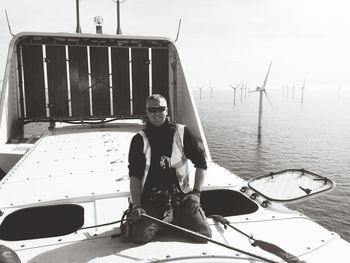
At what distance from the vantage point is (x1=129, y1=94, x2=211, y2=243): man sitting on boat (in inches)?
145

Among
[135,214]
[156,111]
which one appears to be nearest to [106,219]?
[135,214]

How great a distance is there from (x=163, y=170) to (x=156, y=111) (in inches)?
28.5

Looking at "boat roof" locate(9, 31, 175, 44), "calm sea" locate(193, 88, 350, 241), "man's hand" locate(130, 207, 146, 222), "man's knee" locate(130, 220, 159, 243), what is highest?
"boat roof" locate(9, 31, 175, 44)

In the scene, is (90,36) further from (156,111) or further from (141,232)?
(141,232)

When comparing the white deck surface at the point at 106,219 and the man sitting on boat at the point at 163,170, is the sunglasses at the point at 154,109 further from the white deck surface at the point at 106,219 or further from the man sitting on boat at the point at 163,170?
the white deck surface at the point at 106,219

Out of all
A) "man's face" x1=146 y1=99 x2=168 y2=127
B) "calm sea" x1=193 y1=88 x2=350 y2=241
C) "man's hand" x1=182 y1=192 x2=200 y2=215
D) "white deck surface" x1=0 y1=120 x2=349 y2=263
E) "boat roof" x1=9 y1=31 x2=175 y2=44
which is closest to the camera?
"white deck surface" x1=0 y1=120 x2=349 y2=263

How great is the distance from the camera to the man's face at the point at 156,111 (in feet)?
12.4

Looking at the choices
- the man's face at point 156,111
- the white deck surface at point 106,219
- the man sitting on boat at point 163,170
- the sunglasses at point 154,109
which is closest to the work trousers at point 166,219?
the man sitting on boat at point 163,170

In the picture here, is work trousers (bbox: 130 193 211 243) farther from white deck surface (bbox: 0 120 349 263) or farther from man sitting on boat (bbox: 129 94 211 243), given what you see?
white deck surface (bbox: 0 120 349 263)

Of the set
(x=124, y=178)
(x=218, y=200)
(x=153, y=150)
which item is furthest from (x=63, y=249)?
(x=218, y=200)

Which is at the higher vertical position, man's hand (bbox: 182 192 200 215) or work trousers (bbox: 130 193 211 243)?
man's hand (bbox: 182 192 200 215)

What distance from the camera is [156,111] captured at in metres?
3.79

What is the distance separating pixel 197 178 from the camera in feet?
12.7

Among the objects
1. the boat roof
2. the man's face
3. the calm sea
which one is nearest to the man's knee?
the man's face
